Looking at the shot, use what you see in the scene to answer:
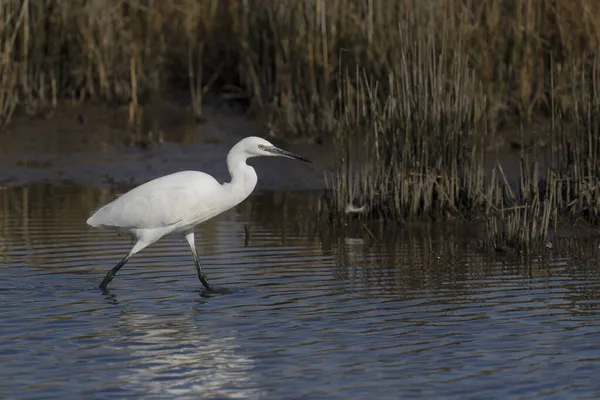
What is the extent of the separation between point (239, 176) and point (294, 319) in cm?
164

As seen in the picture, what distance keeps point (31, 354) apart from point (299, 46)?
825 centimetres

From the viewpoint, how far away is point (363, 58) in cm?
1376

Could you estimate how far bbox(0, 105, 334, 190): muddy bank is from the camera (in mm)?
13391

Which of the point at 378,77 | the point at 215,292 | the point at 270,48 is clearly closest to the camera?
the point at 215,292

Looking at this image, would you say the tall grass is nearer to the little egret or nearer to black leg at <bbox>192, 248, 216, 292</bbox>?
the little egret

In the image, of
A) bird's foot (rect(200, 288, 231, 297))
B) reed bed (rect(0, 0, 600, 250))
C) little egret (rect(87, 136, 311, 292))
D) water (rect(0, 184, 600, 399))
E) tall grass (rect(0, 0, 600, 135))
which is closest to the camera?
water (rect(0, 184, 600, 399))

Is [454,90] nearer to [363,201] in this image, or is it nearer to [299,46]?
[363,201]

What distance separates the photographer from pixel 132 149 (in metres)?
14.2

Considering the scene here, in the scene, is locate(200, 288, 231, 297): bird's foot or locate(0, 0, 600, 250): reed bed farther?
locate(0, 0, 600, 250): reed bed

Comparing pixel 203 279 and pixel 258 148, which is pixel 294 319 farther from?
pixel 258 148

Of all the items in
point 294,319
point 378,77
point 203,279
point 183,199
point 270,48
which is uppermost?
point 270,48

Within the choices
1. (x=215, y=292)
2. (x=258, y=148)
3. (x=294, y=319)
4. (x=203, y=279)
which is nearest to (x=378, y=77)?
(x=258, y=148)

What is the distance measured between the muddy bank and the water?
9.39 ft

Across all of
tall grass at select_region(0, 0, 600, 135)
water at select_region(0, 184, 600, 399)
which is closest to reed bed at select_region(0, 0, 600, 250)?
tall grass at select_region(0, 0, 600, 135)
